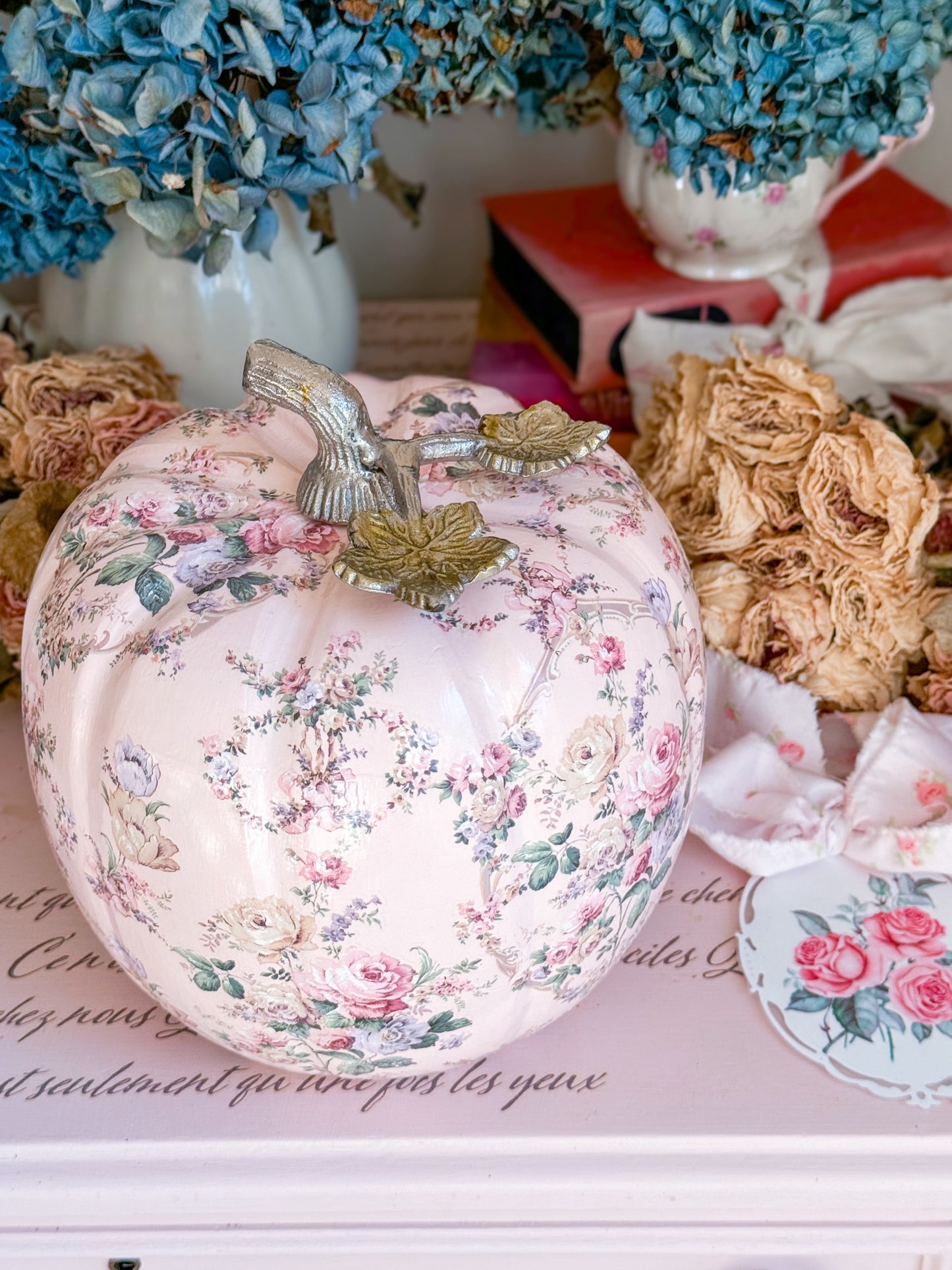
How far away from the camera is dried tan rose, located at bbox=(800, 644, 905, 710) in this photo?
733 mm

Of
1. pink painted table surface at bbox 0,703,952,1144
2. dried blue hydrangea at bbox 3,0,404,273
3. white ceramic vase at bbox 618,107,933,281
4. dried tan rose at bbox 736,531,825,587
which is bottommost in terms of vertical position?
pink painted table surface at bbox 0,703,952,1144

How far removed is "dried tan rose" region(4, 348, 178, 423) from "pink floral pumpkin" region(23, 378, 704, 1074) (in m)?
0.22

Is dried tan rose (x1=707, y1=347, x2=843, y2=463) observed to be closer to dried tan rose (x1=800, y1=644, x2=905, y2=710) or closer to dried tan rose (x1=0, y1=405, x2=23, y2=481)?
dried tan rose (x1=800, y1=644, x2=905, y2=710)

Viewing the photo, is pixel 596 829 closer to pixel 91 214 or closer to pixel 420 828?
pixel 420 828

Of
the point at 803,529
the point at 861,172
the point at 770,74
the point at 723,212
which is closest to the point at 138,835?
the point at 803,529

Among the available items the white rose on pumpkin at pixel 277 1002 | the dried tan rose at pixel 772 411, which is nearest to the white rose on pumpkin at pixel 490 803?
the white rose on pumpkin at pixel 277 1002

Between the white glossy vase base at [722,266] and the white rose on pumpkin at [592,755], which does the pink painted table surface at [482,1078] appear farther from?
the white glossy vase base at [722,266]

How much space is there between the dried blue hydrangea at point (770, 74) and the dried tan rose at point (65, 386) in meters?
0.36

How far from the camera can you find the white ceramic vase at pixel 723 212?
0.89 meters

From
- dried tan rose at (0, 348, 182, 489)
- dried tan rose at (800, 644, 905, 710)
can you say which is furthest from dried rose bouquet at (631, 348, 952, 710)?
dried tan rose at (0, 348, 182, 489)

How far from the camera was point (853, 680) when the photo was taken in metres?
0.74

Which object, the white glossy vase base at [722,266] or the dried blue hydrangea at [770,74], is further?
the white glossy vase base at [722,266]

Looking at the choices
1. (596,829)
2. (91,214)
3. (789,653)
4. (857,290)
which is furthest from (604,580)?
(857,290)

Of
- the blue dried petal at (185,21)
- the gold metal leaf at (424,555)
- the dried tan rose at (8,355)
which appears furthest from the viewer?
the dried tan rose at (8,355)
